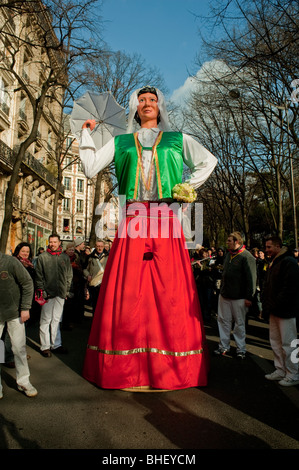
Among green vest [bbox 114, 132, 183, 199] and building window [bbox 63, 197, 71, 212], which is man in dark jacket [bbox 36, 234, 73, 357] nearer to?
green vest [bbox 114, 132, 183, 199]

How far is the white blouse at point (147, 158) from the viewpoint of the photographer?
404 centimetres

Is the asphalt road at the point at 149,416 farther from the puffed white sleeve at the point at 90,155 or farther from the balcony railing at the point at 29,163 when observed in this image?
the balcony railing at the point at 29,163

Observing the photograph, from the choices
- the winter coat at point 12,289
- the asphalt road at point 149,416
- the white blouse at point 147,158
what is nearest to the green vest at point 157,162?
the white blouse at point 147,158

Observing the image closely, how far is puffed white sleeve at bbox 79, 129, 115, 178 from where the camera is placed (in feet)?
13.3

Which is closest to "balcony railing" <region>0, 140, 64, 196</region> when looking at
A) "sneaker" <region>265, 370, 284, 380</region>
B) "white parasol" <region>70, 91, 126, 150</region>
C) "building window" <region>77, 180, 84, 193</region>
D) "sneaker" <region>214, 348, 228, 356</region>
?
"white parasol" <region>70, 91, 126, 150</region>

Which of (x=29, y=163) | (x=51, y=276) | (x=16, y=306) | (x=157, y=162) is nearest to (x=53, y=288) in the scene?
(x=51, y=276)

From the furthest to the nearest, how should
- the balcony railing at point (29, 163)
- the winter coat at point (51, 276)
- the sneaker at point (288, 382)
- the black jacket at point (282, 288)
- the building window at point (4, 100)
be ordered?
the building window at point (4, 100) → the balcony railing at point (29, 163) → the winter coat at point (51, 276) → the black jacket at point (282, 288) → the sneaker at point (288, 382)

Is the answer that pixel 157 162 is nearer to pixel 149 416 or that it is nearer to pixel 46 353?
pixel 149 416

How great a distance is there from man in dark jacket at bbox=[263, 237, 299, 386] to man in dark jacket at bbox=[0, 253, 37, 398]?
2.96 meters

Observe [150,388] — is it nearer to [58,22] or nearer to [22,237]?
[58,22]

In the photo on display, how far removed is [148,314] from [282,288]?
1938mm

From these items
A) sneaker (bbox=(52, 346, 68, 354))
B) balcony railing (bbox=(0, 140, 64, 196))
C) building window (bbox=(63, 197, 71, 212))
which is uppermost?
building window (bbox=(63, 197, 71, 212))

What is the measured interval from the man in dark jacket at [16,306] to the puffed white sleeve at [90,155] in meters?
1.35

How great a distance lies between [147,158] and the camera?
4078mm
